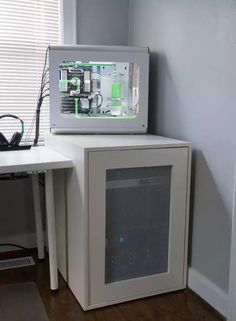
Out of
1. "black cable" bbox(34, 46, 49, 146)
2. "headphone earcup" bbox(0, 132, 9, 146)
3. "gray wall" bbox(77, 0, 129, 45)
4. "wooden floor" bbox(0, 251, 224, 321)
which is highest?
"gray wall" bbox(77, 0, 129, 45)

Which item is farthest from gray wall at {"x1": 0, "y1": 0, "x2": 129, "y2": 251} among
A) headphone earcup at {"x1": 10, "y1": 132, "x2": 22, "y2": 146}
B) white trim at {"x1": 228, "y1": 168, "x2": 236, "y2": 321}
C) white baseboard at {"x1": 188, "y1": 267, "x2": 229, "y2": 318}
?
white trim at {"x1": 228, "y1": 168, "x2": 236, "y2": 321}

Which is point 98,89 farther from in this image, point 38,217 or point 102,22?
point 38,217

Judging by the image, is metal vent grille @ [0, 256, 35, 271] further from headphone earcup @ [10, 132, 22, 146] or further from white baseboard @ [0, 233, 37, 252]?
headphone earcup @ [10, 132, 22, 146]

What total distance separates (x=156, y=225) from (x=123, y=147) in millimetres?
487

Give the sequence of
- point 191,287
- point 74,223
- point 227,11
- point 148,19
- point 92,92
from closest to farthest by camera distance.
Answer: point 227,11, point 74,223, point 191,287, point 92,92, point 148,19

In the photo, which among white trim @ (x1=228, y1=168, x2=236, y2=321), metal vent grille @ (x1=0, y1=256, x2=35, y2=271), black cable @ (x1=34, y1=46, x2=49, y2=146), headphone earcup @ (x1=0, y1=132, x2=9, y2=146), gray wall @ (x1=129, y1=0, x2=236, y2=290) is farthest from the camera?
black cable @ (x1=34, y1=46, x2=49, y2=146)

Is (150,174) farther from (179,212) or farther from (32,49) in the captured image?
(32,49)

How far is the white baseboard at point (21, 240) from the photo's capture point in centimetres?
261

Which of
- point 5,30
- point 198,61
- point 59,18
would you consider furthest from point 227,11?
point 5,30

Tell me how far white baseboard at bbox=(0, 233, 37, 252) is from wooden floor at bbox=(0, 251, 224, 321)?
0.55 m

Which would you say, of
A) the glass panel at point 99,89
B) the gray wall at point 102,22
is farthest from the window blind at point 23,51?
the glass panel at point 99,89

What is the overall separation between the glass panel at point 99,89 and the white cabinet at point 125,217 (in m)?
0.28

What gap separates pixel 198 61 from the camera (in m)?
2.00

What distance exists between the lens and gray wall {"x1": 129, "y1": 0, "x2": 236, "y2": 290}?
1810mm
